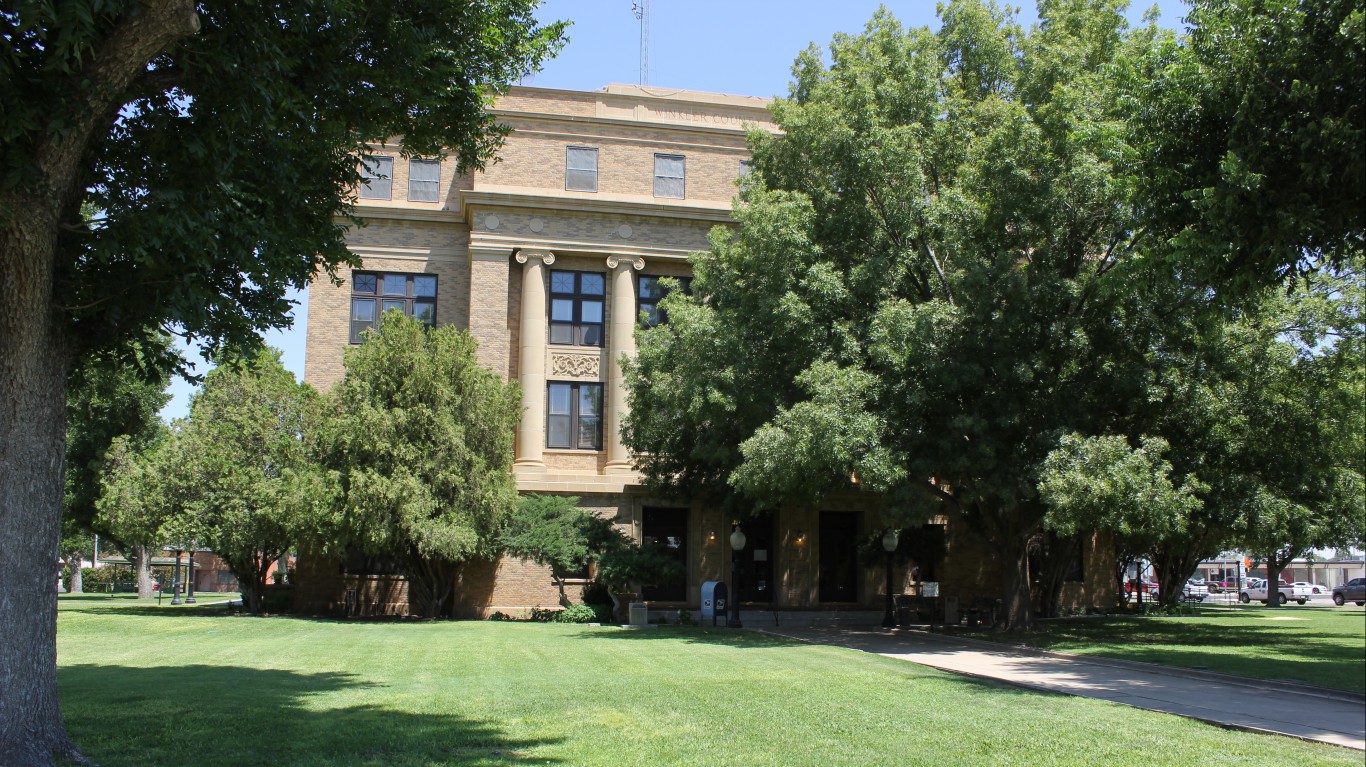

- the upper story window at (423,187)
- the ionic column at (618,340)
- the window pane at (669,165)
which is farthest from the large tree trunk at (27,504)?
the window pane at (669,165)

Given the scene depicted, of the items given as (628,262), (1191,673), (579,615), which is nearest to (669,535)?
(579,615)

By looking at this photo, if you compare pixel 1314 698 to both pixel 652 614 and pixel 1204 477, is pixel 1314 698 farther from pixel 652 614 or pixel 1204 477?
pixel 652 614

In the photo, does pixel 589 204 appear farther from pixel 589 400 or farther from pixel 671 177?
pixel 589 400

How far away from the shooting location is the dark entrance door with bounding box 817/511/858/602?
34688 millimetres

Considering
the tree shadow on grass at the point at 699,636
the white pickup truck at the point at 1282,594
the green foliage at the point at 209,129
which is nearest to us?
the green foliage at the point at 209,129

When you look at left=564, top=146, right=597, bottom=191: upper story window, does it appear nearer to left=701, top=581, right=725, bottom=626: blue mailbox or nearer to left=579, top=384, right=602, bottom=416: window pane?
left=579, top=384, right=602, bottom=416: window pane

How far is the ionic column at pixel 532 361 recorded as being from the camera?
107 ft

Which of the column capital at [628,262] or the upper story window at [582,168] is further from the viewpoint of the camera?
the upper story window at [582,168]

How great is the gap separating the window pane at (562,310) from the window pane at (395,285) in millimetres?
4855

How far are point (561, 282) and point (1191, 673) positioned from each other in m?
23.5

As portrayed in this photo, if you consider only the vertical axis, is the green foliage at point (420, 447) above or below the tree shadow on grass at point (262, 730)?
above

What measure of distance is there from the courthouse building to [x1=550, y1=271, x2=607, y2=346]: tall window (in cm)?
5

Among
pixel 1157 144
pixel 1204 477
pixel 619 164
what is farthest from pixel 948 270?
pixel 619 164

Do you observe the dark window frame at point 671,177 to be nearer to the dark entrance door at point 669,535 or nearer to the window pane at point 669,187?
the window pane at point 669,187
